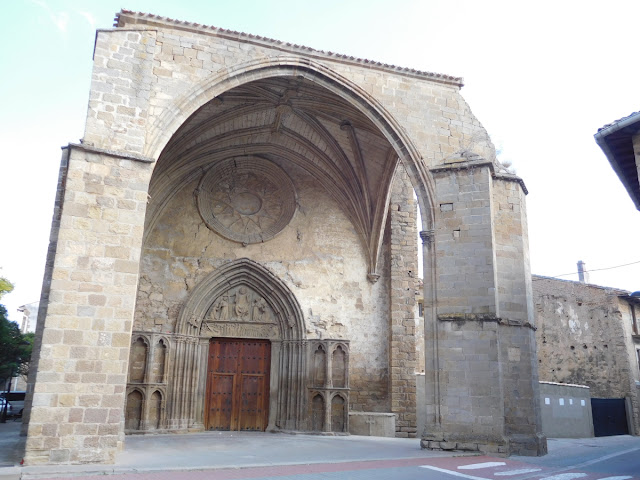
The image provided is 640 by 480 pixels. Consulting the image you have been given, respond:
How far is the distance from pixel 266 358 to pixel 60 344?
574 cm

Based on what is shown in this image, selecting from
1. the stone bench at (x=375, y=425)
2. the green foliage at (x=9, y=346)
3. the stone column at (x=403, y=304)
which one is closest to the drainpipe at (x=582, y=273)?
the stone column at (x=403, y=304)

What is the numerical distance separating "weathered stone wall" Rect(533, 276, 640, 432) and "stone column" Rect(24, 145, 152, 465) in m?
14.1

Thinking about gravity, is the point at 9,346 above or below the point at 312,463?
above

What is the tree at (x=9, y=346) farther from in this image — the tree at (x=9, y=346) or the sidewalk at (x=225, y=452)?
the sidewalk at (x=225, y=452)

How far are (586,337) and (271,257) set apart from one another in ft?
35.2

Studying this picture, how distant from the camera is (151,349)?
10.6 meters

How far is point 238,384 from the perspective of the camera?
38.3 ft

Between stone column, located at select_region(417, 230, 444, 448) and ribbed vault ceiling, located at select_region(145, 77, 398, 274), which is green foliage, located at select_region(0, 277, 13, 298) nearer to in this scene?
ribbed vault ceiling, located at select_region(145, 77, 398, 274)

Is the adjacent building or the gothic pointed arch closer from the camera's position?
the adjacent building

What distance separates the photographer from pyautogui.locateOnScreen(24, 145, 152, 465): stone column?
6.43 meters

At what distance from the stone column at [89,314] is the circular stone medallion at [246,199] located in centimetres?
458

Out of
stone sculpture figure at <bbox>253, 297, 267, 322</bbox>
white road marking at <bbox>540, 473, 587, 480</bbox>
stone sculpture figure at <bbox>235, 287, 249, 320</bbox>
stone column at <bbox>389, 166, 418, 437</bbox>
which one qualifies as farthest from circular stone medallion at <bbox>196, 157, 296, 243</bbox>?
white road marking at <bbox>540, 473, 587, 480</bbox>

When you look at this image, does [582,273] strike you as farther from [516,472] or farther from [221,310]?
[516,472]

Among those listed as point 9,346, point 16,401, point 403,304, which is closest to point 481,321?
point 403,304
